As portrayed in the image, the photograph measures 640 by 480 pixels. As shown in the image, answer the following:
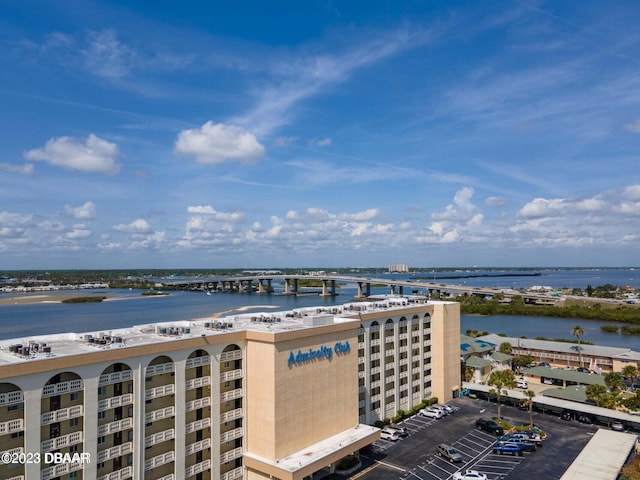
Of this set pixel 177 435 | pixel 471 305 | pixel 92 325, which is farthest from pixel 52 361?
pixel 471 305

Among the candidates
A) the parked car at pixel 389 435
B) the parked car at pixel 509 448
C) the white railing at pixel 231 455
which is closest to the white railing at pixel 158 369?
the white railing at pixel 231 455

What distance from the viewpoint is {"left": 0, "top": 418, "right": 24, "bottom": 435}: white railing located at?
22172 millimetres

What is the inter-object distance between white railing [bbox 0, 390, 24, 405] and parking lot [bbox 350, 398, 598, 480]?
85.5ft

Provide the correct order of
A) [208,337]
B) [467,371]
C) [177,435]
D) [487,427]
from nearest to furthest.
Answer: [177,435], [208,337], [487,427], [467,371]

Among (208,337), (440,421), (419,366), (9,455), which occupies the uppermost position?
(208,337)

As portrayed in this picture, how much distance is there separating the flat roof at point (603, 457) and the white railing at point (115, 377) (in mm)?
34808

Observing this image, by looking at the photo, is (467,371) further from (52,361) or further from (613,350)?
(52,361)

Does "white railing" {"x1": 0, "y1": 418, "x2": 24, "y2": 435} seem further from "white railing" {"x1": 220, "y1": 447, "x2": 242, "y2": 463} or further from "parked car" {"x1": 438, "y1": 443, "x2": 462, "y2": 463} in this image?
"parked car" {"x1": 438, "y1": 443, "x2": 462, "y2": 463}

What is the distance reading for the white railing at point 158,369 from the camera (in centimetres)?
2844

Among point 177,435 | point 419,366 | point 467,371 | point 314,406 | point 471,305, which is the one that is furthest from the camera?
point 471,305

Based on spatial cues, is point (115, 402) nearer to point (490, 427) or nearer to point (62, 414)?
point (62, 414)

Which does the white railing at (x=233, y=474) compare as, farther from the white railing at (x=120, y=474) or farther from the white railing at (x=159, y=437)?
the white railing at (x=120, y=474)

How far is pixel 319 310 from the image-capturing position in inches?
1880

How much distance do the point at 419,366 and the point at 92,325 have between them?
90.6 meters
